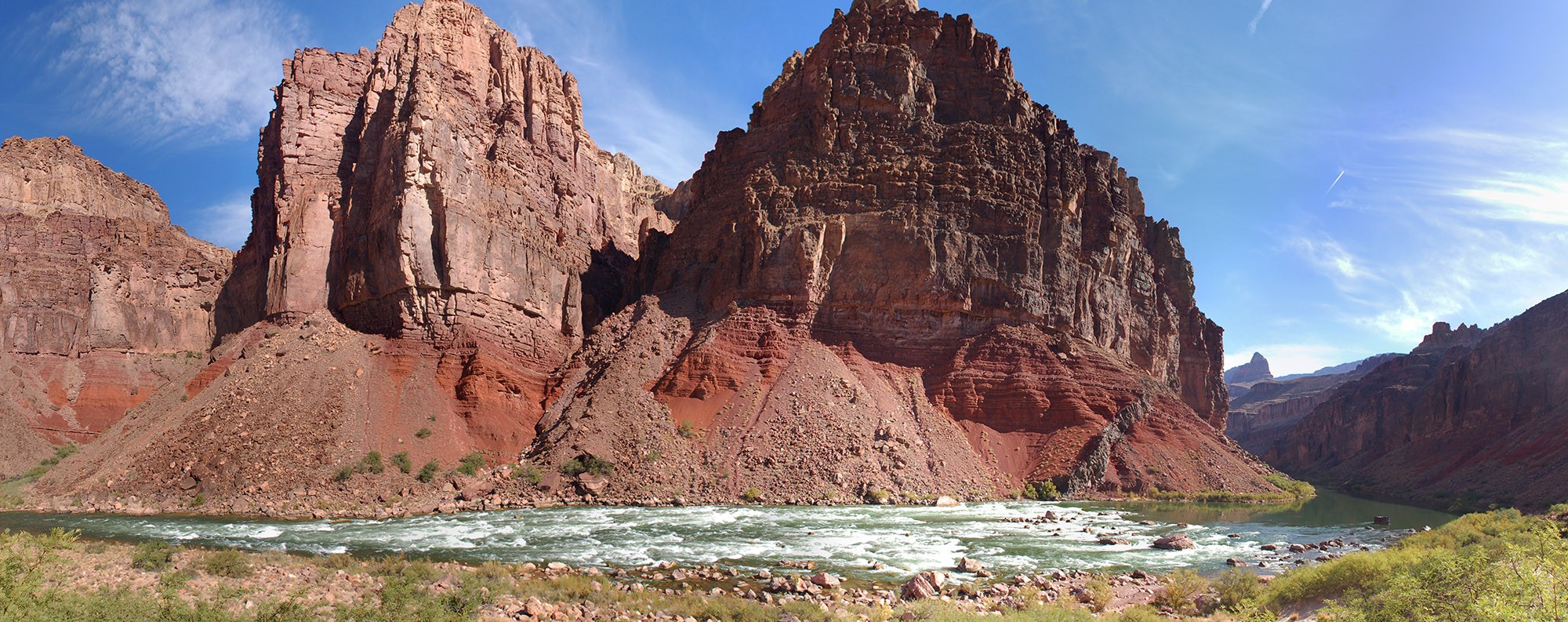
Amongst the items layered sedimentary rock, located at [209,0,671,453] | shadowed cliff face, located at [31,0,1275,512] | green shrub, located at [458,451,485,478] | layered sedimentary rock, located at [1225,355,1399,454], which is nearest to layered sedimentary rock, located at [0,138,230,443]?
shadowed cliff face, located at [31,0,1275,512]

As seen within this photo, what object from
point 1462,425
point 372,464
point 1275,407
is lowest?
point 372,464

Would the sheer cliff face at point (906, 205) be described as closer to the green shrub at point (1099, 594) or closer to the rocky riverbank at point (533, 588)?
the rocky riverbank at point (533, 588)

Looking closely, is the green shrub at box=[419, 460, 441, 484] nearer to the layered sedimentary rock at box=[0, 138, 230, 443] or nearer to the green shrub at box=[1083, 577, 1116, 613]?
the layered sedimentary rock at box=[0, 138, 230, 443]

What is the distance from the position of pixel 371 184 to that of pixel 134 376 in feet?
66.9

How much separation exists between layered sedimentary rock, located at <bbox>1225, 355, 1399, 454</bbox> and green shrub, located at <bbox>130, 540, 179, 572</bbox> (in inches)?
→ 5187

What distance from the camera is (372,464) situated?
4059 centimetres

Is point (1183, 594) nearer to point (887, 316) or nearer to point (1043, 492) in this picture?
point (1043, 492)

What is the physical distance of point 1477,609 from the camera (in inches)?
439

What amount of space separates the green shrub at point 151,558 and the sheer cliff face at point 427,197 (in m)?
28.7

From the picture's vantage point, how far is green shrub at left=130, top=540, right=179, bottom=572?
68.4 ft

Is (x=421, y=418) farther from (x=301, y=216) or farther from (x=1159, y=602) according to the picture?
(x=1159, y=602)

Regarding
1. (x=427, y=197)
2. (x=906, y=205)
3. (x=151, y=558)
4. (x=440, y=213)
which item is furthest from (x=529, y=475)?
(x=906, y=205)

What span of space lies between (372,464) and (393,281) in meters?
14.0

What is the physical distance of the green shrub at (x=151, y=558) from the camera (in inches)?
821
